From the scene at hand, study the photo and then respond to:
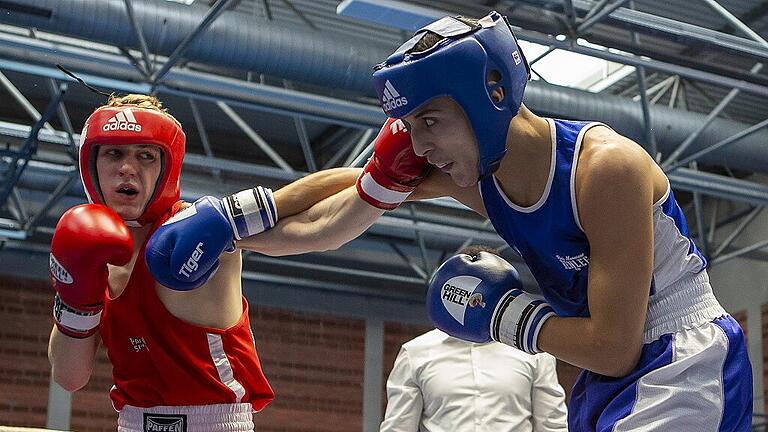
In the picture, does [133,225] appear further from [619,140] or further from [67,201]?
[67,201]

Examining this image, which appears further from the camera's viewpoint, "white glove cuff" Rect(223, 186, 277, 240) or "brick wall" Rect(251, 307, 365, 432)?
"brick wall" Rect(251, 307, 365, 432)

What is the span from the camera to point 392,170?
2.26 m

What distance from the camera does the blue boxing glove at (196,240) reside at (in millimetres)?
2111

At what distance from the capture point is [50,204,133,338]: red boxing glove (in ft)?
7.79

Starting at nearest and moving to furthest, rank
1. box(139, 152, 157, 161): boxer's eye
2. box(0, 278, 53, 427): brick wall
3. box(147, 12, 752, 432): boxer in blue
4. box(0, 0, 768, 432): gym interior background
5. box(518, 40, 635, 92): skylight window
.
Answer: box(147, 12, 752, 432): boxer in blue
box(139, 152, 157, 161): boxer's eye
box(0, 0, 768, 432): gym interior background
box(518, 40, 635, 92): skylight window
box(0, 278, 53, 427): brick wall

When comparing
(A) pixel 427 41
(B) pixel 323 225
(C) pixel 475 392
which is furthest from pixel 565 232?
(C) pixel 475 392

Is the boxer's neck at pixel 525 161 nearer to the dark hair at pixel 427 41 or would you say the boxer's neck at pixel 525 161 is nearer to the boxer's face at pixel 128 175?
the dark hair at pixel 427 41

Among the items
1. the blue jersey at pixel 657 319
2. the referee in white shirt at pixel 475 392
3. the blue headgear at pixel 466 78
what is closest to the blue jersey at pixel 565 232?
the blue jersey at pixel 657 319

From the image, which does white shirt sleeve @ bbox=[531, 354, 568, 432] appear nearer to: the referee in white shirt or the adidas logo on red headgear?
the referee in white shirt

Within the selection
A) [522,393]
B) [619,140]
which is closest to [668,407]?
[619,140]

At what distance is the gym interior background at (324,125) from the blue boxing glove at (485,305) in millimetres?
3655

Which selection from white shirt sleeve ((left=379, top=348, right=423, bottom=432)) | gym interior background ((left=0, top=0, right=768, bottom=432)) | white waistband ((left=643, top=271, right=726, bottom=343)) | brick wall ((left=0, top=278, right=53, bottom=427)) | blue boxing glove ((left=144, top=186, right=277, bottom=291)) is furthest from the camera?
brick wall ((left=0, top=278, right=53, bottom=427))

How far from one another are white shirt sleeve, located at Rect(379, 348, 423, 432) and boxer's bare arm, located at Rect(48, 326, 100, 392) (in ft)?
6.74

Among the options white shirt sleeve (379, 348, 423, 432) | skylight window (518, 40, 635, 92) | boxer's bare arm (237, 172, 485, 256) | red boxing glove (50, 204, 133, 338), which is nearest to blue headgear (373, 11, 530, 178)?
boxer's bare arm (237, 172, 485, 256)
